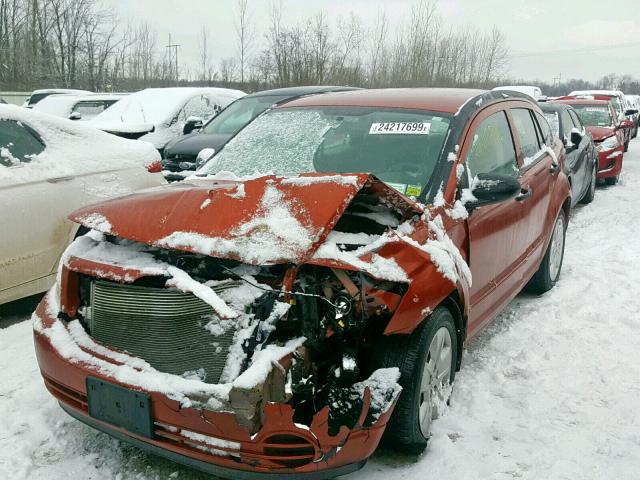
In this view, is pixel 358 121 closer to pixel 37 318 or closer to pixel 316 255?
pixel 316 255

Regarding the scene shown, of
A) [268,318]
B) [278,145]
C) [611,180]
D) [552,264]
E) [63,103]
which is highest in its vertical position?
[278,145]

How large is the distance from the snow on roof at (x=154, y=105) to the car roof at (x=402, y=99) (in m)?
6.10

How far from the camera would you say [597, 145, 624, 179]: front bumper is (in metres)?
10.9

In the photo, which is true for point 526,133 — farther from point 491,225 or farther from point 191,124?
point 191,124

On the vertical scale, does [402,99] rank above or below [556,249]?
above

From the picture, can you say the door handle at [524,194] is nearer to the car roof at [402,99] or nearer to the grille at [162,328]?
the car roof at [402,99]

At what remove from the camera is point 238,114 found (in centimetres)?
911

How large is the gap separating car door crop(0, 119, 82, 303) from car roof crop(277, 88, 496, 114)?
1.79 meters

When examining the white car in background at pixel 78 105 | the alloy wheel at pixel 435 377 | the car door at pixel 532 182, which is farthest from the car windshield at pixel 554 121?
the white car in background at pixel 78 105

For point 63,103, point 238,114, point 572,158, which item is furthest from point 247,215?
point 63,103

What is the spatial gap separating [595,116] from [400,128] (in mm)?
10518

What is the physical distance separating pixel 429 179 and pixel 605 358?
1788 millimetres

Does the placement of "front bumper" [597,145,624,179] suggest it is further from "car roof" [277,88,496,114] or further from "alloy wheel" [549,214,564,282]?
"car roof" [277,88,496,114]

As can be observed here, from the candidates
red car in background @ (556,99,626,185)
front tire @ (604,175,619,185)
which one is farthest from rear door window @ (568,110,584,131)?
front tire @ (604,175,619,185)
